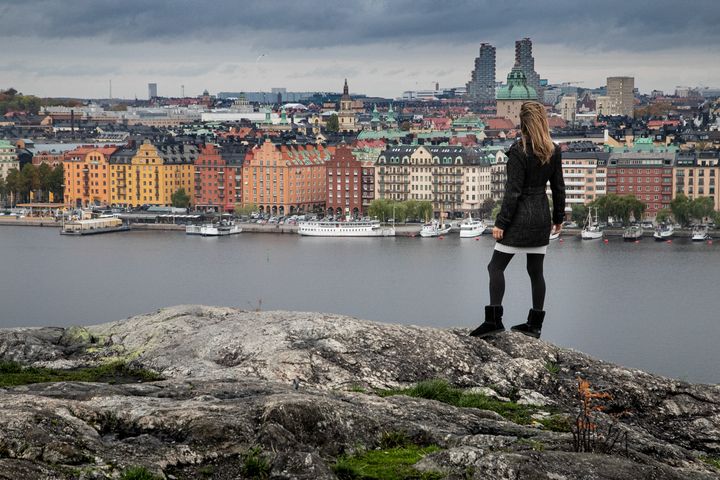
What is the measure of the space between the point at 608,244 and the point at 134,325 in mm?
34830

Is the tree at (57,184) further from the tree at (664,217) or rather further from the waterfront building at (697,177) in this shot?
the tree at (664,217)

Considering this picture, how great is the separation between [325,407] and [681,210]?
40.8 metres

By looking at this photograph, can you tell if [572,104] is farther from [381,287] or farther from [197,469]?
[197,469]

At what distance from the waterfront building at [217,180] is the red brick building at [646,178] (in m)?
12.8

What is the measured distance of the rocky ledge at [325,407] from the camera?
362 cm

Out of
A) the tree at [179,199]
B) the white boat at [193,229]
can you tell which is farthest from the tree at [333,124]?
the white boat at [193,229]

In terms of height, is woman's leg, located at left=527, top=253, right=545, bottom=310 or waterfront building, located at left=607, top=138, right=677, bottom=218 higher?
woman's leg, located at left=527, top=253, right=545, bottom=310

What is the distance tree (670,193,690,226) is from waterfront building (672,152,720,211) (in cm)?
263

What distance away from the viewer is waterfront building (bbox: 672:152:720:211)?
46.9 meters

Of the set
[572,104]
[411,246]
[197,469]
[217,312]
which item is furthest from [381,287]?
[572,104]

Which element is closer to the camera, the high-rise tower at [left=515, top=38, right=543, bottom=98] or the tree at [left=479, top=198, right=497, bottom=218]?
the tree at [left=479, top=198, right=497, bottom=218]

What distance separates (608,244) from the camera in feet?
130

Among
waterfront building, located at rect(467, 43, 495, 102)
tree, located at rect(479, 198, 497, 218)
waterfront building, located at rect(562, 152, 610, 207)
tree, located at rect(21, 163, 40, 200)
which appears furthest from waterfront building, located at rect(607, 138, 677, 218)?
waterfront building, located at rect(467, 43, 495, 102)

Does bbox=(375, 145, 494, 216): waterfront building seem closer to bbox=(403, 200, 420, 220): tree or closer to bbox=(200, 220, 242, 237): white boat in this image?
bbox=(403, 200, 420, 220): tree
